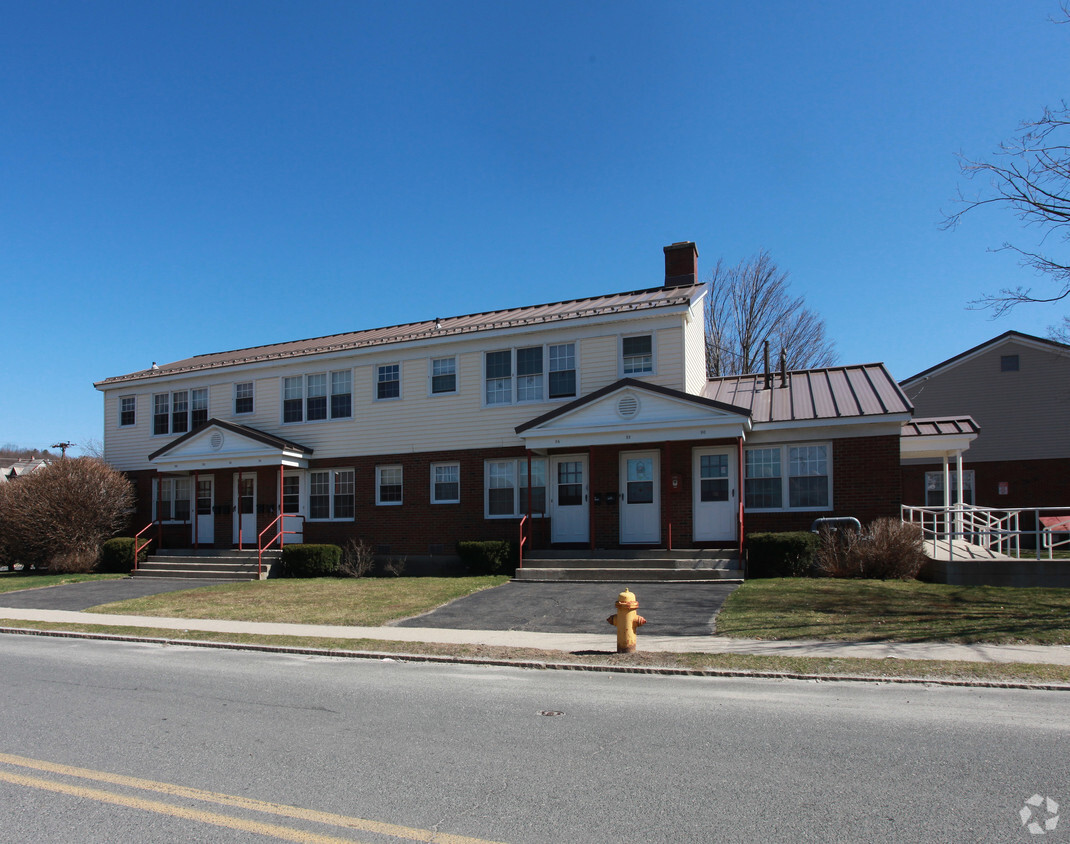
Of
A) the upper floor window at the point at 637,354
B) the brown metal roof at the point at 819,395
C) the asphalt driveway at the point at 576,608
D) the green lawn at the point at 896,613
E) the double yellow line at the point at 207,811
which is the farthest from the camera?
the upper floor window at the point at 637,354

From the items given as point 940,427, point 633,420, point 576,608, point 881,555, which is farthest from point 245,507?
point 940,427

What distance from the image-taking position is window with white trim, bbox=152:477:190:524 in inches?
990

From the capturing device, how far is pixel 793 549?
1638 cm

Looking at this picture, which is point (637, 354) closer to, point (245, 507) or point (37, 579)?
point (245, 507)

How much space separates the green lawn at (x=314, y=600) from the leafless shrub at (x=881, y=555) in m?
6.91

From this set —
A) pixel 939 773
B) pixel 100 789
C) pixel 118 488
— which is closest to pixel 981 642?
pixel 939 773

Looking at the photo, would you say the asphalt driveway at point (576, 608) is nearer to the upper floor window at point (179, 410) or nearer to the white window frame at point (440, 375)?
the white window frame at point (440, 375)

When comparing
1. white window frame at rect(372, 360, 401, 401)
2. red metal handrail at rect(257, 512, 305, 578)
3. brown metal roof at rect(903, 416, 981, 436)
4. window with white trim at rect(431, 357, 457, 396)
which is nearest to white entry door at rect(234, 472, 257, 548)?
red metal handrail at rect(257, 512, 305, 578)

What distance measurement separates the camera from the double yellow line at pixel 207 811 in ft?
14.5

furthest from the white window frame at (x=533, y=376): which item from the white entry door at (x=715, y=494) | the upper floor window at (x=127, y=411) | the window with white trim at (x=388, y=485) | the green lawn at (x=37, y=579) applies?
the upper floor window at (x=127, y=411)

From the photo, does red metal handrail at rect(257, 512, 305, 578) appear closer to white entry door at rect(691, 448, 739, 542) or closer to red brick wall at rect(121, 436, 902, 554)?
red brick wall at rect(121, 436, 902, 554)

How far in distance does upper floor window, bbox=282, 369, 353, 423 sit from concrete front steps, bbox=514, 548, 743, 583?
8132mm

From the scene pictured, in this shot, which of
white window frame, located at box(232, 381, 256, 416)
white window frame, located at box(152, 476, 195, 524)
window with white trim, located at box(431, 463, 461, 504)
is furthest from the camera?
white window frame, located at box(152, 476, 195, 524)

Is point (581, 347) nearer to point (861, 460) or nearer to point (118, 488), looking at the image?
point (861, 460)
